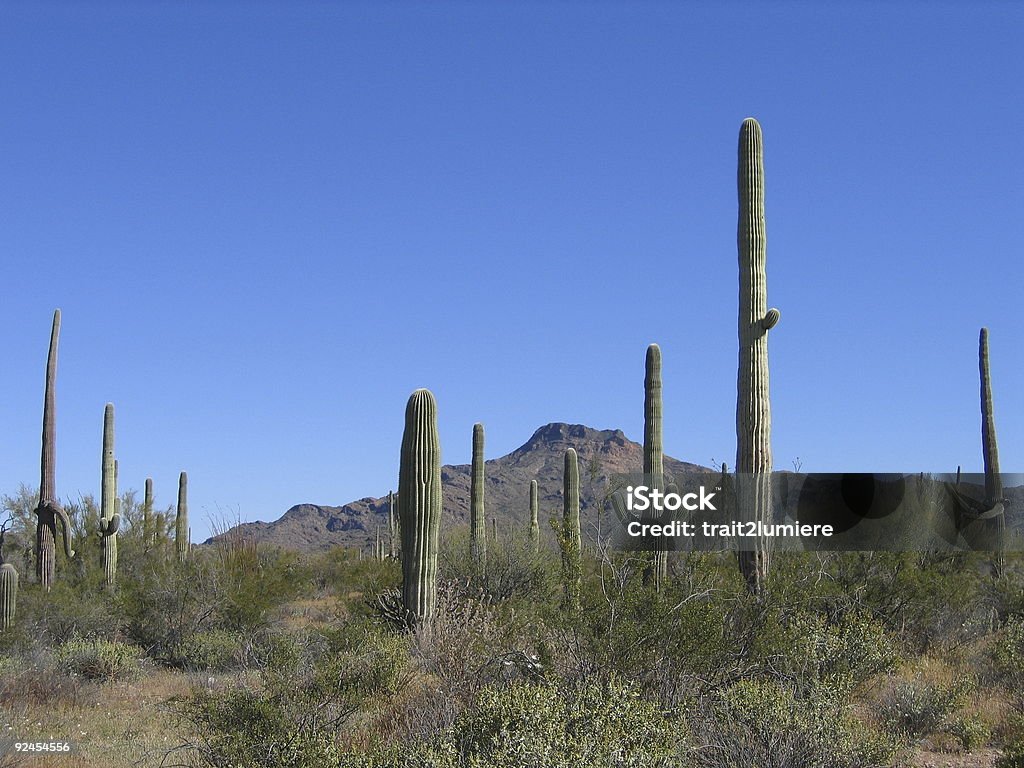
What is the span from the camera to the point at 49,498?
68.8ft

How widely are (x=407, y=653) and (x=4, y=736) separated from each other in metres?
3.33

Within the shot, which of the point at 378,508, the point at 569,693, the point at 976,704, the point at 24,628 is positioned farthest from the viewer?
the point at 378,508

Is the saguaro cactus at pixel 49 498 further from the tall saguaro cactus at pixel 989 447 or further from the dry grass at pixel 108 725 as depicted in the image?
the tall saguaro cactus at pixel 989 447

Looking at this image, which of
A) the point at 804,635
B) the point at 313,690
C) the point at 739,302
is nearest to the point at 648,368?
the point at 739,302

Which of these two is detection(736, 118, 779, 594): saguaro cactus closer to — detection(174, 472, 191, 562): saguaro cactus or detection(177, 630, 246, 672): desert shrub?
detection(177, 630, 246, 672): desert shrub

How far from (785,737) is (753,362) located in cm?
735

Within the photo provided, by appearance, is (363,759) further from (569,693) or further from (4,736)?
(4,736)

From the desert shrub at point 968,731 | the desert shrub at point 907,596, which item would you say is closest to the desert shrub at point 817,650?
the desert shrub at point 968,731

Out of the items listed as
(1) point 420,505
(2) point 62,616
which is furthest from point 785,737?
(2) point 62,616

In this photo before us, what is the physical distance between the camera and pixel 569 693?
22.0 ft

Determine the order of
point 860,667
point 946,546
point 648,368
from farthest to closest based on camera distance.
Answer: point 946,546, point 648,368, point 860,667

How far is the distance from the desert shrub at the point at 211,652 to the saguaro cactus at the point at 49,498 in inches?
167

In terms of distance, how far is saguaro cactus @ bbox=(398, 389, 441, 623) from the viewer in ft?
47.2

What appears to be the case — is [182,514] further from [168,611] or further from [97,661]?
[97,661]
